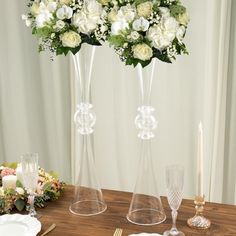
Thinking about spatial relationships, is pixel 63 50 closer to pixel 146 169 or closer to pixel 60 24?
pixel 60 24

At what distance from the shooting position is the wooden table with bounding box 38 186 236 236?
1.46 meters

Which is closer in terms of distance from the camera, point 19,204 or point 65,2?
point 65,2

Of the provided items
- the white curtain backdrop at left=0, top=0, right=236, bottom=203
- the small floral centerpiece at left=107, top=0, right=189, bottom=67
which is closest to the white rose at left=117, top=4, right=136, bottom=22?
the small floral centerpiece at left=107, top=0, right=189, bottom=67

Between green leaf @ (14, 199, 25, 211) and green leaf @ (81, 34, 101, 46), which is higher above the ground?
green leaf @ (81, 34, 101, 46)

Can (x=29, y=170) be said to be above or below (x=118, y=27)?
below

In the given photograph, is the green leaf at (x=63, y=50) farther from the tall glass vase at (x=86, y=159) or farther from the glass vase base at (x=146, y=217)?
the glass vase base at (x=146, y=217)

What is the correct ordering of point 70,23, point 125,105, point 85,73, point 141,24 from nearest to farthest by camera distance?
point 141,24
point 70,23
point 85,73
point 125,105

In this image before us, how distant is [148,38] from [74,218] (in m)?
0.69

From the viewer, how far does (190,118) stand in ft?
8.50

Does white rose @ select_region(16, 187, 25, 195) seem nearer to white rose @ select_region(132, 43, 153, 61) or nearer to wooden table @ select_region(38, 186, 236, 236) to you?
wooden table @ select_region(38, 186, 236, 236)

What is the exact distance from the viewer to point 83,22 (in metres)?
1.42

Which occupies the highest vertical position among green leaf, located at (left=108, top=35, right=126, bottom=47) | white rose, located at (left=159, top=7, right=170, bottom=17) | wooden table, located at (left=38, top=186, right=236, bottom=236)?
white rose, located at (left=159, top=7, right=170, bottom=17)

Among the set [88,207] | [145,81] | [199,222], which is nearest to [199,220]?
[199,222]

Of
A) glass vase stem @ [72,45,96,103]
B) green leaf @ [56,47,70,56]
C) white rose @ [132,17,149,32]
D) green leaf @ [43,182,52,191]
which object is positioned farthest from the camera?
green leaf @ [43,182,52,191]
